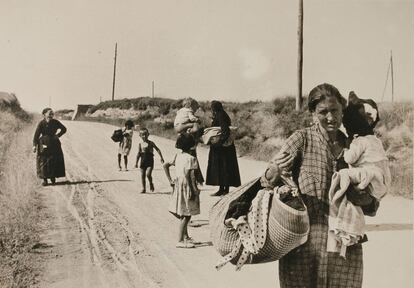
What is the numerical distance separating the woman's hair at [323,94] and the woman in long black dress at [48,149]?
609cm

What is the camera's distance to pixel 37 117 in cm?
818

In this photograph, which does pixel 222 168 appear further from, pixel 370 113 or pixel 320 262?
pixel 320 262

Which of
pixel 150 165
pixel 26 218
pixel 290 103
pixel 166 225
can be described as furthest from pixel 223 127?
pixel 290 103

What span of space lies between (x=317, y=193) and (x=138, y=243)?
140 inches

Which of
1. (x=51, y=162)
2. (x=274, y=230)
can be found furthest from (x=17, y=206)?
(x=274, y=230)

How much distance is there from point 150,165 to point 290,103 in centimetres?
1012

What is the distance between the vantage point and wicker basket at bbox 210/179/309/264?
242cm

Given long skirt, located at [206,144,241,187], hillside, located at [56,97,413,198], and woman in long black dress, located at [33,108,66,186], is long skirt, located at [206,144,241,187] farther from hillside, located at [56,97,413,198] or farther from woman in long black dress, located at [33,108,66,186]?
hillside, located at [56,97,413,198]

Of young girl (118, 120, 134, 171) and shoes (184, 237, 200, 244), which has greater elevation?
young girl (118, 120, 134, 171)

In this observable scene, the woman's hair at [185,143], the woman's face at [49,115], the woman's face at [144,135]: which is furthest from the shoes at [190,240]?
the woman's face at [49,115]

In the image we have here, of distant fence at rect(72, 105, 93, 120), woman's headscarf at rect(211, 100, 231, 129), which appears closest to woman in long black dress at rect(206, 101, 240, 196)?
woman's headscarf at rect(211, 100, 231, 129)

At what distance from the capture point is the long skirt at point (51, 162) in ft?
26.8

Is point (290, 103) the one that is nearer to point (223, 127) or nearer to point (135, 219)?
point (223, 127)

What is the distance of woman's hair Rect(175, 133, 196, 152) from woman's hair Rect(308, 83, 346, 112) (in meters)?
3.06
